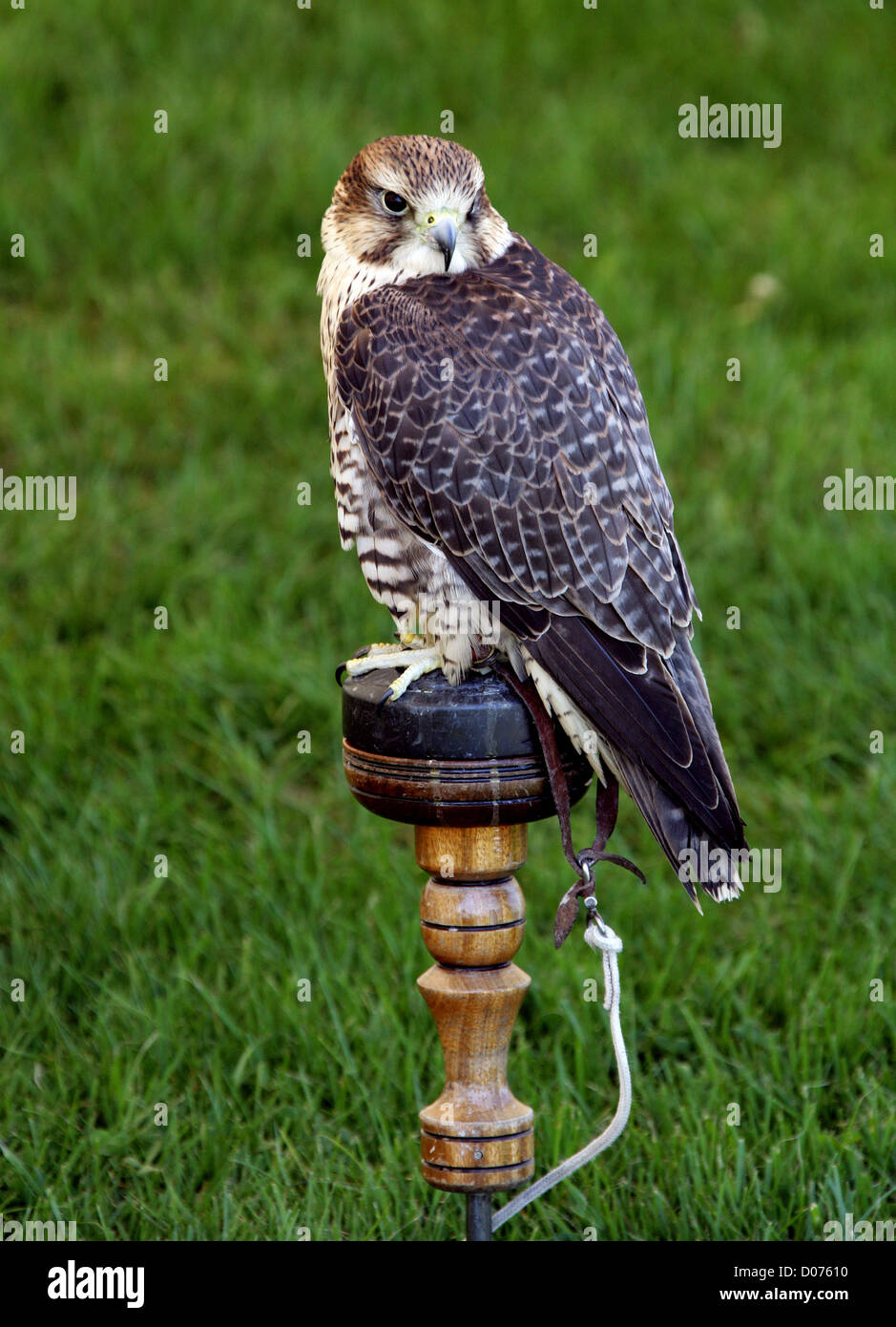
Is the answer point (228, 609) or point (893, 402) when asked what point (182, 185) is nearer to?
point (228, 609)

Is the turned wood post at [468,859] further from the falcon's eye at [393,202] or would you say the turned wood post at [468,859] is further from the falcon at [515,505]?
the falcon's eye at [393,202]

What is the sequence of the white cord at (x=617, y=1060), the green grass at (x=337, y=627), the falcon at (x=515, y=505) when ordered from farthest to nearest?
1. the green grass at (x=337, y=627)
2. the falcon at (x=515, y=505)
3. the white cord at (x=617, y=1060)

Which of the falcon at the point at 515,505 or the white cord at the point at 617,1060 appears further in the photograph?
the falcon at the point at 515,505

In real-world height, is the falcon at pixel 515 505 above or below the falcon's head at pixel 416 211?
below

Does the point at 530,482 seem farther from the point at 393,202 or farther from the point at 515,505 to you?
the point at 393,202

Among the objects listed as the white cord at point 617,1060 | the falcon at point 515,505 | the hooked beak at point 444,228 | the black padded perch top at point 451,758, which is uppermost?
the hooked beak at point 444,228

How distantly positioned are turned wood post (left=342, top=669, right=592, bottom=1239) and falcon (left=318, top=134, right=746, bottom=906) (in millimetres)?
103

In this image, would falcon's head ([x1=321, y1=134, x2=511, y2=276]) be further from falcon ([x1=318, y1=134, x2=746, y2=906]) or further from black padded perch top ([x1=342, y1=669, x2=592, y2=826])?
black padded perch top ([x1=342, y1=669, x2=592, y2=826])

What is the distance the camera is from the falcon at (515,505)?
2494mm

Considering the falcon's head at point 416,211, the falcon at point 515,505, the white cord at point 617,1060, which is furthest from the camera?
the falcon's head at point 416,211

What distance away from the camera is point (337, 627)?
14.8ft

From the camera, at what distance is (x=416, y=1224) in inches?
107

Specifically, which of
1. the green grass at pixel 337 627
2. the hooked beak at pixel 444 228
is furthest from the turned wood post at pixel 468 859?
the hooked beak at pixel 444 228

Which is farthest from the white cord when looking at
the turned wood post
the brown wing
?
the brown wing
